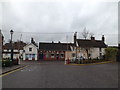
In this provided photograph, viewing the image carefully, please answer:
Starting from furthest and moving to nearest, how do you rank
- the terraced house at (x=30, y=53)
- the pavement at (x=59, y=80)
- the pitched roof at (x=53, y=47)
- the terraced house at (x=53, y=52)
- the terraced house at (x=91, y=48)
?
the pitched roof at (x=53, y=47) → the terraced house at (x=53, y=52) → the terraced house at (x=30, y=53) → the terraced house at (x=91, y=48) → the pavement at (x=59, y=80)

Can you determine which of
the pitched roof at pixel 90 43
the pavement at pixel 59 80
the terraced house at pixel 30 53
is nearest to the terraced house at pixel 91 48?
the pitched roof at pixel 90 43

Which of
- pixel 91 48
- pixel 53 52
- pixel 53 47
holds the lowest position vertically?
pixel 53 52

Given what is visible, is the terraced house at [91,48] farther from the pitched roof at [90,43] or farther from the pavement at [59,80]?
the pavement at [59,80]

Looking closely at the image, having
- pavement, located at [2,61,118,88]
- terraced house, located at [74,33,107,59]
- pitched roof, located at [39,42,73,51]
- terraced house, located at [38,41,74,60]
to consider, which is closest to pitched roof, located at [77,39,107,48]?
Result: terraced house, located at [74,33,107,59]

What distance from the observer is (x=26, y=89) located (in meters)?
7.06

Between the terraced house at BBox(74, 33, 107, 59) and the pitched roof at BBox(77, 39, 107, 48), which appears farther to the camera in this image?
the pitched roof at BBox(77, 39, 107, 48)

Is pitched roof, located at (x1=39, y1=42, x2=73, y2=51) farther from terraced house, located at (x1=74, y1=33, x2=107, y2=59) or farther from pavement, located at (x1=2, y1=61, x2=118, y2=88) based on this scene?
pavement, located at (x1=2, y1=61, x2=118, y2=88)

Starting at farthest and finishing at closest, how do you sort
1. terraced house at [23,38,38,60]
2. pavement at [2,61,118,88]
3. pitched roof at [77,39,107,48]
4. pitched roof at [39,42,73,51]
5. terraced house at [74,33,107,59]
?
pitched roof at [39,42,73,51] → terraced house at [23,38,38,60] → pitched roof at [77,39,107,48] → terraced house at [74,33,107,59] → pavement at [2,61,118,88]

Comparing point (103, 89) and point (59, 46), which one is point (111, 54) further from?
point (103, 89)

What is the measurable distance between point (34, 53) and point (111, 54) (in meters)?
27.4

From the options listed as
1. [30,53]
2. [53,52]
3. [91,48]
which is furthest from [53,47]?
[91,48]

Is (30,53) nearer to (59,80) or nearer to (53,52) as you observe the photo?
(53,52)

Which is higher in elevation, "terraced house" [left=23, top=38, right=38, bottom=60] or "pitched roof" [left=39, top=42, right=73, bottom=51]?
"pitched roof" [left=39, top=42, right=73, bottom=51]

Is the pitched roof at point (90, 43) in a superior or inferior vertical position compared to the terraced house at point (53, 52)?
superior
